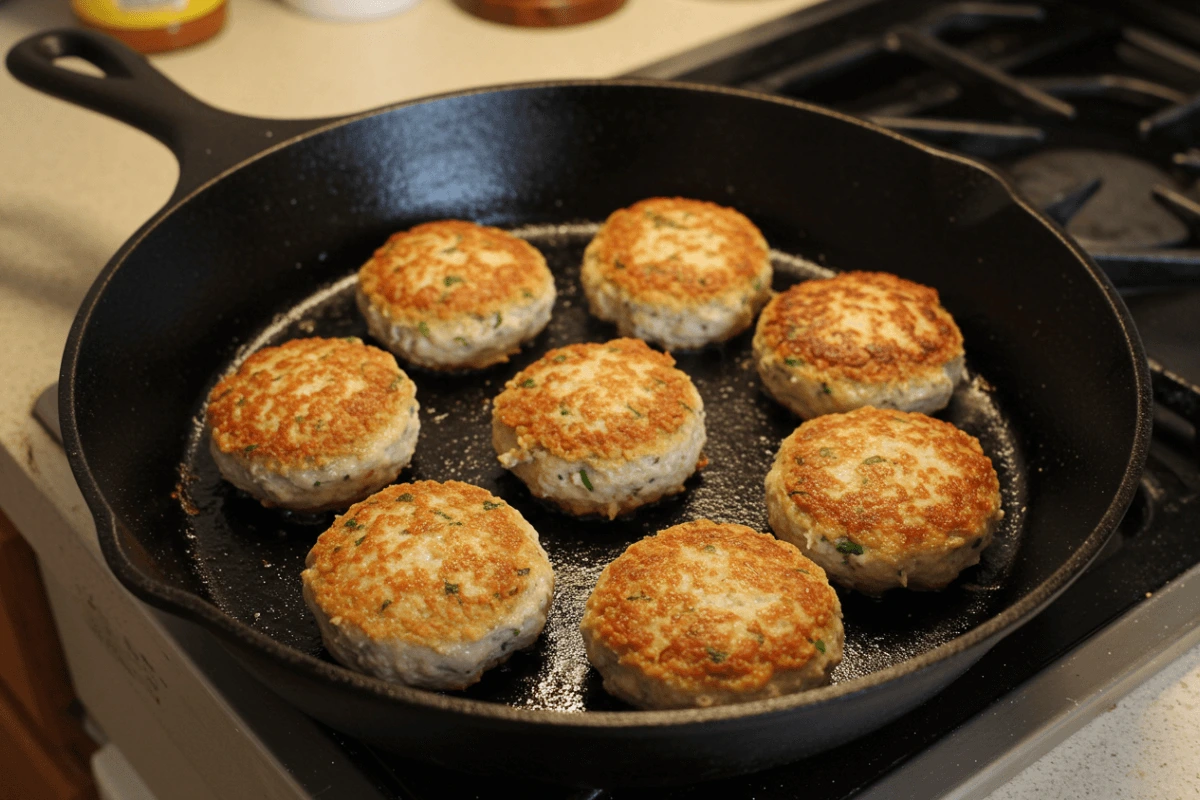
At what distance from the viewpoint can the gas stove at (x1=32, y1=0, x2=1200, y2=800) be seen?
133cm

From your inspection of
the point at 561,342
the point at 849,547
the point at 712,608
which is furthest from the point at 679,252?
the point at 712,608

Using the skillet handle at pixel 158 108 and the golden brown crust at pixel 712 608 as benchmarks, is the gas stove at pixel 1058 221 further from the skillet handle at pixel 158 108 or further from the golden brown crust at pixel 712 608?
the skillet handle at pixel 158 108

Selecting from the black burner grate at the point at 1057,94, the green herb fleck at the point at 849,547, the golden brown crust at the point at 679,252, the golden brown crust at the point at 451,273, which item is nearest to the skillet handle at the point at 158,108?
the golden brown crust at the point at 451,273

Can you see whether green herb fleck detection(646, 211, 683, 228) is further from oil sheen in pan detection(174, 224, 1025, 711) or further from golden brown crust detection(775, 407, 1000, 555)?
golden brown crust detection(775, 407, 1000, 555)

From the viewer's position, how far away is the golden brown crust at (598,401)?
171 centimetres

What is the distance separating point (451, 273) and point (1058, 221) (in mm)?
1274

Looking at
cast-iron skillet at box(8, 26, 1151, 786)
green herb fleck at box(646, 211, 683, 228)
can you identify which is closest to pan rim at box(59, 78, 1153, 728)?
cast-iron skillet at box(8, 26, 1151, 786)

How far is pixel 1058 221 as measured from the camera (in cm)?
221

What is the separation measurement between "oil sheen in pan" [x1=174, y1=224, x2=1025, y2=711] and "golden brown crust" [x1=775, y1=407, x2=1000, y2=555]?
0.39ft

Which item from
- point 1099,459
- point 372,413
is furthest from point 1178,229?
point 372,413

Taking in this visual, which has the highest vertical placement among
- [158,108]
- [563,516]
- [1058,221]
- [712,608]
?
[158,108]

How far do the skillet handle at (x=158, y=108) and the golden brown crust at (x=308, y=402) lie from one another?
1.19 ft

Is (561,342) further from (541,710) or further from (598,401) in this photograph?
(541,710)

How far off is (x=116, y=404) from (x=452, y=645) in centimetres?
77
